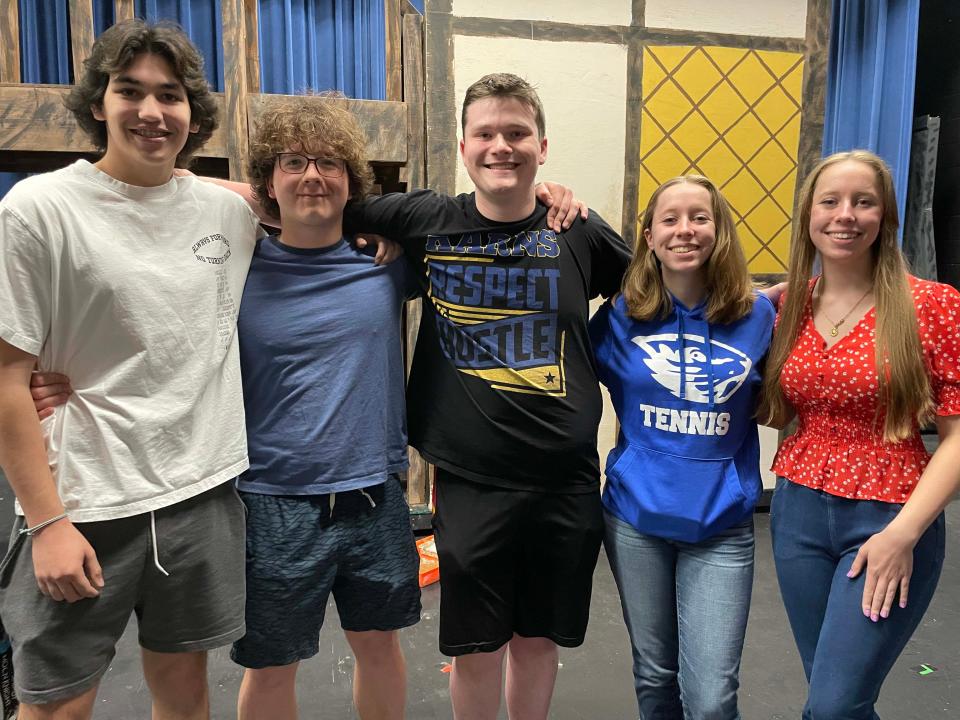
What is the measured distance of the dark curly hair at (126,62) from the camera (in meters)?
1.27

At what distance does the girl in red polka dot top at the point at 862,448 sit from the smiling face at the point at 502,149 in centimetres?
60

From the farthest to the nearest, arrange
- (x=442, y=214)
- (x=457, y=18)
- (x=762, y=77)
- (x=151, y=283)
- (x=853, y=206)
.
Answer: (x=762, y=77) < (x=457, y=18) < (x=442, y=214) < (x=853, y=206) < (x=151, y=283)

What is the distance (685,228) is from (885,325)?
43cm

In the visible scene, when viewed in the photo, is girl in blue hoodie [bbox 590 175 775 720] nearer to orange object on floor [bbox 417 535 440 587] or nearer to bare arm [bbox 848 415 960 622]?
bare arm [bbox 848 415 960 622]

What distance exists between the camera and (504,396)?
150cm

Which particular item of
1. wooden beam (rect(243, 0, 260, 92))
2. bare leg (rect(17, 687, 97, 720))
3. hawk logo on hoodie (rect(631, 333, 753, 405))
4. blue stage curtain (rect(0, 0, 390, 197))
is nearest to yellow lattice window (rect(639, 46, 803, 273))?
blue stage curtain (rect(0, 0, 390, 197))

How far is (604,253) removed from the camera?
1.65 meters

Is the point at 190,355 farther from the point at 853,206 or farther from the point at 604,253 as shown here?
the point at 853,206

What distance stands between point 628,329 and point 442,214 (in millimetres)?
508

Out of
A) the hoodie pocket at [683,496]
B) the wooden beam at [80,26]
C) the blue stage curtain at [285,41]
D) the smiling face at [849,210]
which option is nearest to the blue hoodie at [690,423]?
the hoodie pocket at [683,496]

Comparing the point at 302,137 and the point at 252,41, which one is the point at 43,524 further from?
the point at 252,41

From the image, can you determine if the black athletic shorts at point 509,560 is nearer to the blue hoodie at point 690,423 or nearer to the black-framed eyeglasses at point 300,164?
the blue hoodie at point 690,423

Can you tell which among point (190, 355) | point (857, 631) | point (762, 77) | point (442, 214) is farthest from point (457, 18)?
point (857, 631)

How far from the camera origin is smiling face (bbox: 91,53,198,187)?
1274 mm
